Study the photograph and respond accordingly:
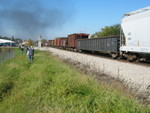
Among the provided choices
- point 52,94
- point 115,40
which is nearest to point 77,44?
point 115,40

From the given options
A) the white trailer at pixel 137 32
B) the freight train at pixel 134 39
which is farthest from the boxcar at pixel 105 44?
the white trailer at pixel 137 32

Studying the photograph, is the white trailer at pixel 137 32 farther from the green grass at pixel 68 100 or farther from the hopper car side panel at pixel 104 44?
the green grass at pixel 68 100

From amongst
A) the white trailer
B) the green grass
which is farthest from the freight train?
the green grass

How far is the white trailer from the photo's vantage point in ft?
36.0

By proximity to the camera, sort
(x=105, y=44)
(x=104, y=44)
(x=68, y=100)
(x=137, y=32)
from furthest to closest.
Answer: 1. (x=104, y=44)
2. (x=105, y=44)
3. (x=137, y=32)
4. (x=68, y=100)

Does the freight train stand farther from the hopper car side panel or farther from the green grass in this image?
the green grass

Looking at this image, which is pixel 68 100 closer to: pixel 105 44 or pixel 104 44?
pixel 105 44

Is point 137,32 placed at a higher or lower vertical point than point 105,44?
higher

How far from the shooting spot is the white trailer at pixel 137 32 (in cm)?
1098

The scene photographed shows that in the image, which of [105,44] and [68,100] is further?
[105,44]

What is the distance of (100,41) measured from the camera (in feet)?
62.8

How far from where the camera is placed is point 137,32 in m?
12.0

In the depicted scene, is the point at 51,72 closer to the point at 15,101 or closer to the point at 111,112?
the point at 15,101

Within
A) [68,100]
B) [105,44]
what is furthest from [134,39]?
[68,100]
